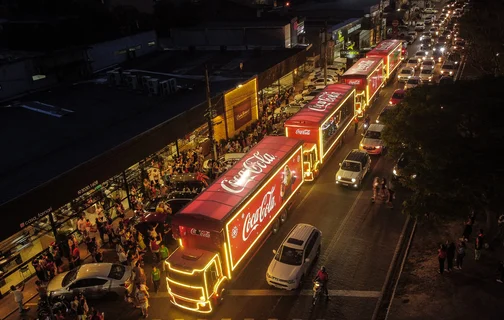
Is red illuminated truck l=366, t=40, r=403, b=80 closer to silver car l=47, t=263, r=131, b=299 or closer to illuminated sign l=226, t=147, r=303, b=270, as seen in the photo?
illuminated sign l=226, t=147, r=303, b=270

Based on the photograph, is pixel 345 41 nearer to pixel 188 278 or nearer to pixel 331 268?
pixel 331 268

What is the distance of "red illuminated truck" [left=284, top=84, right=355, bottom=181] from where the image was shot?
86.4ft

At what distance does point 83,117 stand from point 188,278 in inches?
583

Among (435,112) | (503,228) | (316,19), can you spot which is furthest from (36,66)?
(316,19)

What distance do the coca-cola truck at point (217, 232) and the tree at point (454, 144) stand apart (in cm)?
621

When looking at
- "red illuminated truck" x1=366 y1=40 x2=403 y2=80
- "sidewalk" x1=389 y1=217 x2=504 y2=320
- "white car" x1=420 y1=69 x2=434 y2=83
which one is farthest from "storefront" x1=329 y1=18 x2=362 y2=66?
"sidewalk" x1=389 y1=217 x2=504 y2=320

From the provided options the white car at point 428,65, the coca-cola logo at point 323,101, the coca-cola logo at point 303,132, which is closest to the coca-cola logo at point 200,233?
the coca-cola logo at point 303,132

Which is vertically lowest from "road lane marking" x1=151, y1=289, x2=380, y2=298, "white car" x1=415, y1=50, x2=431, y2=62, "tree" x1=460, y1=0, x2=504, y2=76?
"road lane marking" x1=151, y1=289, x2=380, y2=298

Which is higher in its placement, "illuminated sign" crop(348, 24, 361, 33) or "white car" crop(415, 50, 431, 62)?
"illuminated sign" crop(348, 24, 361, 33)

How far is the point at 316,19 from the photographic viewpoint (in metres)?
73.0

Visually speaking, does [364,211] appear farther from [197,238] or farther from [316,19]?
[316,19]

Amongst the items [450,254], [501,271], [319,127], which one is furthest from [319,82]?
[501,271]

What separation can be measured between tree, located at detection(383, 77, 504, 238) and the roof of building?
1399 cm

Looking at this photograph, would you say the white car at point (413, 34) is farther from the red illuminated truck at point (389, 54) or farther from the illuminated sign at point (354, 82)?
the illuminated sign at point (354, 82)
